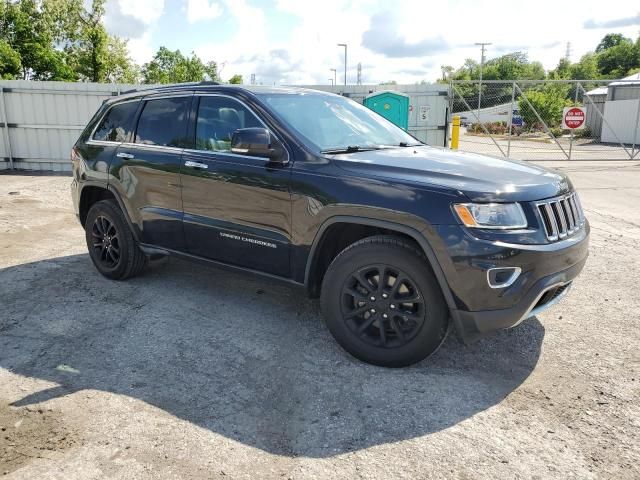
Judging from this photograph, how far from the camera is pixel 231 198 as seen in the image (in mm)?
4066

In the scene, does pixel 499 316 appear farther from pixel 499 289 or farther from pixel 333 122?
pixel 333 122

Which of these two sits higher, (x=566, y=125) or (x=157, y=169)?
(x=566, y=125)

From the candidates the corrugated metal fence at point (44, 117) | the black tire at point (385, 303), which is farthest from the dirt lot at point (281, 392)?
the corrugated metal fence at point (44, 117)

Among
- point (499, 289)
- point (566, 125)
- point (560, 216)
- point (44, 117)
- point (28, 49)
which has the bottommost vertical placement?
point (499, 289)

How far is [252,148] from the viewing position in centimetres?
370

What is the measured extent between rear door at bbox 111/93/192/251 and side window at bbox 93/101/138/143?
0.16 metres

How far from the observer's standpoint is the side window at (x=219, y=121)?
4152 mm

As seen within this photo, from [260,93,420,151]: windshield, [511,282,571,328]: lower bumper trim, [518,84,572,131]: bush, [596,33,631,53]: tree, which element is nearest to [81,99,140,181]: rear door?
[260,93,420,151]: windshield

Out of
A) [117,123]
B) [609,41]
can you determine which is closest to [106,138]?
[117,123]

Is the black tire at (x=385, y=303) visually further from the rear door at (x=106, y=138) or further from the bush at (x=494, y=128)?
the bush at (x=494, y=128)

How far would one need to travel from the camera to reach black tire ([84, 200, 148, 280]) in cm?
510

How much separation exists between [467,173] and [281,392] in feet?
5.75

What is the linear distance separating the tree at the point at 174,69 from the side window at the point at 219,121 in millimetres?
48242

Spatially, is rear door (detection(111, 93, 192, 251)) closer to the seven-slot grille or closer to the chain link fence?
the seven-slot grille
